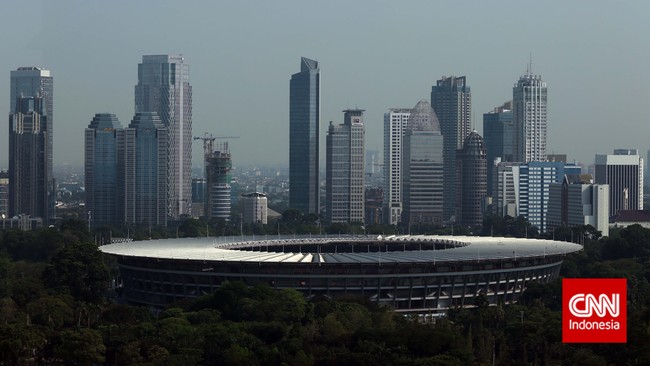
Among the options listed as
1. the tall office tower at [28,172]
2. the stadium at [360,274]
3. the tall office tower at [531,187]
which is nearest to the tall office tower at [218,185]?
the tall office tower at [28,172]

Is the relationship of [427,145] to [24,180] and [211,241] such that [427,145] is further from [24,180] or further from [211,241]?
[211,241]

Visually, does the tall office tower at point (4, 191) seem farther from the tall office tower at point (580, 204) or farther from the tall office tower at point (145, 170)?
the tall office tower at point (580, 204)

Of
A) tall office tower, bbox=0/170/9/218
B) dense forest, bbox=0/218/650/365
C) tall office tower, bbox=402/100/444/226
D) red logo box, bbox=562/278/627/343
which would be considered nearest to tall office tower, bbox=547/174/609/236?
tall office tower, bbox=402/100/444/226

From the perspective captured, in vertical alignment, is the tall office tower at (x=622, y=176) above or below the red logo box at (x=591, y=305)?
above

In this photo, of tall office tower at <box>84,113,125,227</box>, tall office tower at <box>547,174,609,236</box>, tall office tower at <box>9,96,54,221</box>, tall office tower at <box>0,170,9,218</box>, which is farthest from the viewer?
tall office tower at <box>84,113,125,227</box>

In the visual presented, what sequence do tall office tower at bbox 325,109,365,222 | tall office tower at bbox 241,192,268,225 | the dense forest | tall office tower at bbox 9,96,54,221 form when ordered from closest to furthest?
1. the dense forest
2. tall office tower at bbox 9,96,54,221
3. tall office tower at bbox 241,192,268,225
4. tall office tower at bbox 325,109,365,222

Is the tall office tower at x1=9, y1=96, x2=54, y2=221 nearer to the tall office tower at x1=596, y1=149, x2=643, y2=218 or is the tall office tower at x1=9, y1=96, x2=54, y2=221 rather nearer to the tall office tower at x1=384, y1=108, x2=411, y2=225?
the tall office tower at x1=384, y1=108, x2=411, y2=225

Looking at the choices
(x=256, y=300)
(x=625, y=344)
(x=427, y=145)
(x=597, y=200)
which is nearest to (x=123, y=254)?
(x=256, y=300)
